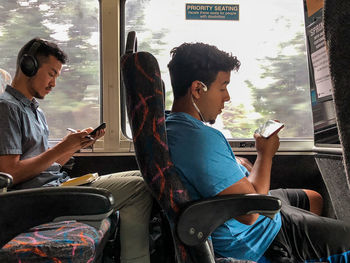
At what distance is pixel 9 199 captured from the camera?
2.81ft

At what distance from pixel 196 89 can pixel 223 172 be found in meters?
0.40

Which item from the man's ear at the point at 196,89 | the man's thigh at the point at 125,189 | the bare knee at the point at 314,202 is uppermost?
the man's ear at the point at 196,89

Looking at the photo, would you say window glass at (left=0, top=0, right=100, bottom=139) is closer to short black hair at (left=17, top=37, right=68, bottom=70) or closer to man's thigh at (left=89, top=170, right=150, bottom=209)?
short black hair at (left=17, top=37, right=68, bottom=70)

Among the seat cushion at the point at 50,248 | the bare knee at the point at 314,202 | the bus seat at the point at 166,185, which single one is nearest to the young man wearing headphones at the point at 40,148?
the seat cushion at the point at 50,248

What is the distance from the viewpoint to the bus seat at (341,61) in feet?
0.93

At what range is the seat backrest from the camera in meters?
0.98

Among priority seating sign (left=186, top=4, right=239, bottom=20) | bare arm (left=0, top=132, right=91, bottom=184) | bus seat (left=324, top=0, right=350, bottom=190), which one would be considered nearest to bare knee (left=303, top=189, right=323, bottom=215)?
priority seating sign (left=186, top=4, right=239, bottom=20)

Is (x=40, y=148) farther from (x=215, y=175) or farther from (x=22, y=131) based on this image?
(x=215, y=175)

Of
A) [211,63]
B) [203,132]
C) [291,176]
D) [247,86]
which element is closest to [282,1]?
[247,86]

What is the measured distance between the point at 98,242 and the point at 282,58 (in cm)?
208

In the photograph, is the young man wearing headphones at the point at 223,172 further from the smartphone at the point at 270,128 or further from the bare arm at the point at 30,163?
the bare arm at the point at 30,163

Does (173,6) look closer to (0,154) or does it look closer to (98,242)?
(0,154)

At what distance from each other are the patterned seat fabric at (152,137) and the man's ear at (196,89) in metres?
0.33

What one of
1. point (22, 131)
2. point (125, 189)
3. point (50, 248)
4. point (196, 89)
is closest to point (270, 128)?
point (196, 89)
